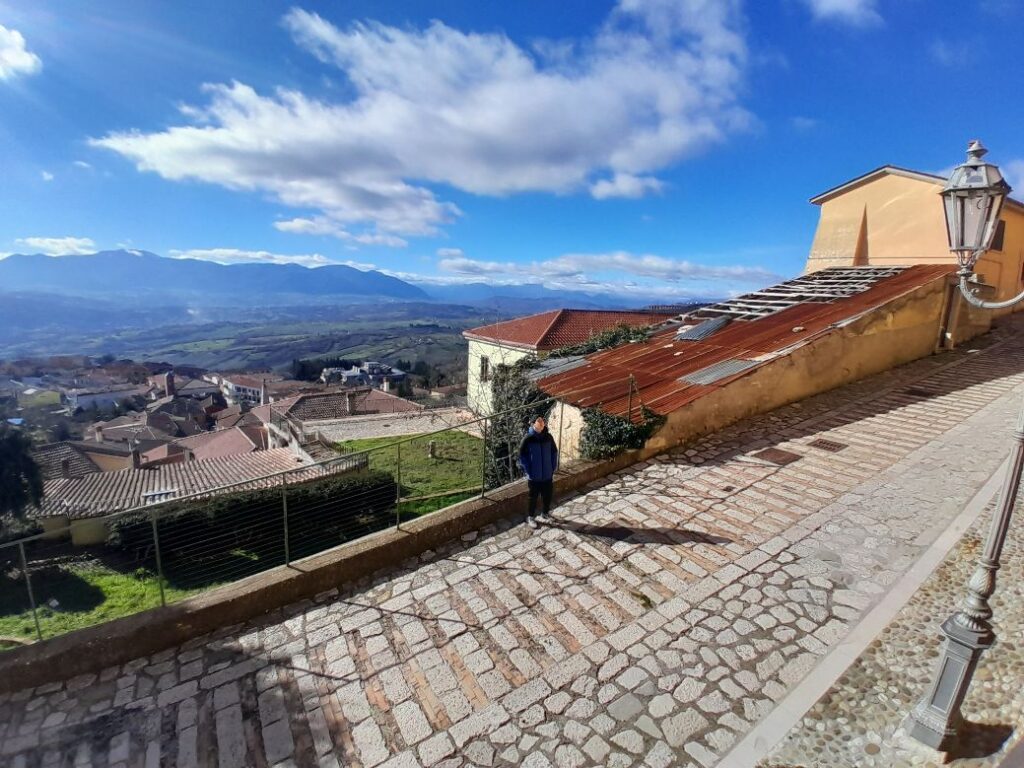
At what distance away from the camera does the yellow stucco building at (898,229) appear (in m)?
14.6

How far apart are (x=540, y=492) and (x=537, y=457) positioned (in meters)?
0.49

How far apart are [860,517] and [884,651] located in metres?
2.31

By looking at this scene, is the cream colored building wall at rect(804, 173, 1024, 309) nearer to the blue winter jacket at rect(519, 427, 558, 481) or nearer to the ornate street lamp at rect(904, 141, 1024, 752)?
the blue winter jacket at rect(519, 427, 558, 481)

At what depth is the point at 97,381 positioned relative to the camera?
82.2 m

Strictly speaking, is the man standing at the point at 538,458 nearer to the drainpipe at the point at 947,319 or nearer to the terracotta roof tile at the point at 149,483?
the drainpipe at the point at 947,319

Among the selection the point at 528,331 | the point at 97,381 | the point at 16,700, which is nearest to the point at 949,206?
the point at 16,700

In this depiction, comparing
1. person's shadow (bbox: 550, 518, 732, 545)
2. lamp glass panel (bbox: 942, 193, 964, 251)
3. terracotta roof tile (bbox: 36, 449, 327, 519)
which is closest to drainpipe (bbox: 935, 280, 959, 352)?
person's shadow (bbox: 550, 518, 732, 545)

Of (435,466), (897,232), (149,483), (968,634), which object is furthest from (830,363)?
(149,483)

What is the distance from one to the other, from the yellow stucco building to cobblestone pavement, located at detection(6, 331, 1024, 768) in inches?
463

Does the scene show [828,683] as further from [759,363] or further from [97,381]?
[97,381]

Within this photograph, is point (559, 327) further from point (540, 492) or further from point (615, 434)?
point (540, 492)

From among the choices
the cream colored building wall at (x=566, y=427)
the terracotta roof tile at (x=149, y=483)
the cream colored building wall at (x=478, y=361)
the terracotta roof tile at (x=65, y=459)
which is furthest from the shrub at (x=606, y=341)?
the terracotta roof tile at (x=65, y=459)

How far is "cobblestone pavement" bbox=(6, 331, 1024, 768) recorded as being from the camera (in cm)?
336

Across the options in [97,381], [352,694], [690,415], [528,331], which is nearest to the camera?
[352,694]
